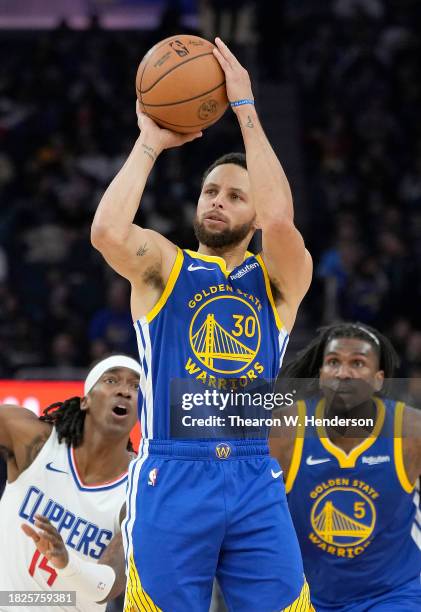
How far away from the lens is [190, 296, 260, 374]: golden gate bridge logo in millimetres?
3625

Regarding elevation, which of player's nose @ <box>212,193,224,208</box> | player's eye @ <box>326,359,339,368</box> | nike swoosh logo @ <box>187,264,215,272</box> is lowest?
player's eye @ <box>326,359,339,368</box>

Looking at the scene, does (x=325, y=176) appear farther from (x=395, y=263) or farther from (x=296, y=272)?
(x=296, y=272)

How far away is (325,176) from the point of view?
12.5m

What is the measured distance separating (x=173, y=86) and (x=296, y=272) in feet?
2.66

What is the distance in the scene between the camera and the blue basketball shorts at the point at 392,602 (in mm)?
4707

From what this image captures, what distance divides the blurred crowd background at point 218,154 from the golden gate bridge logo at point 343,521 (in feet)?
13.3

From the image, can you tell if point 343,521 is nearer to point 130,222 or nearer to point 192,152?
point 130,222

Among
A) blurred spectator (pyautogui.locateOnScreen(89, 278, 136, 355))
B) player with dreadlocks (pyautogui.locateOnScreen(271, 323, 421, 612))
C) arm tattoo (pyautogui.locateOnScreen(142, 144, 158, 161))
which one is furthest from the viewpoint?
blurred spectator (pyautogui.locateOnScreen(89, 278, 136, 355))

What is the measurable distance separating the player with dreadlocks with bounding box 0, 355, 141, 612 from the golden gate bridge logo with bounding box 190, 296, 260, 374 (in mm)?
1414

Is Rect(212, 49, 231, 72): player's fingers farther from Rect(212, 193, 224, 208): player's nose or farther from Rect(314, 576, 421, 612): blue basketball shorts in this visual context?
Rect(314, 576, 421, 612): blue basketball shorts

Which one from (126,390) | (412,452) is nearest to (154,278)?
(126,390)

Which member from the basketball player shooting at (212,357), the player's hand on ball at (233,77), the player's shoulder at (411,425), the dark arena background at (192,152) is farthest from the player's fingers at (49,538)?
the dark arena background at (192,152)

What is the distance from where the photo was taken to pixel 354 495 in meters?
4.89

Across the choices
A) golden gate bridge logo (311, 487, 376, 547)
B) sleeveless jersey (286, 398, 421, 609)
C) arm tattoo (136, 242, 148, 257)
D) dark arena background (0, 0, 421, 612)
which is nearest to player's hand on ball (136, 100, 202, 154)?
arm tattoo (136, 242, 148, 257)
